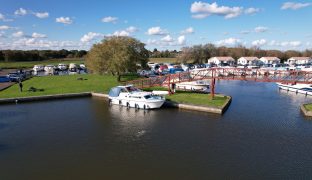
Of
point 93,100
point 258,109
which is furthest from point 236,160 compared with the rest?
point 93,100

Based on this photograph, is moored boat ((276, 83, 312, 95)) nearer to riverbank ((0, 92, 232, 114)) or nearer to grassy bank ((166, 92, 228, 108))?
riverbank ((0, 92, 232, 114))

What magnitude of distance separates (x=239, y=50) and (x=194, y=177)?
152m

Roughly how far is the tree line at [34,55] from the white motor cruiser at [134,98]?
387 ft

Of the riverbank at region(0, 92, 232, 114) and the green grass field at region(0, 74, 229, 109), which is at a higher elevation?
the green grass field at region(0, 74, 229, 109)

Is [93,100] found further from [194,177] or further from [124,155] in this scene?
[194,177]

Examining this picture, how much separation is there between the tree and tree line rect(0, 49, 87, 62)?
100587 mm

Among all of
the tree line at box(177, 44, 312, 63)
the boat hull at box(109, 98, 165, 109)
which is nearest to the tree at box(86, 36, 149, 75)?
the boat hull at box(109, 98, 165, 109)

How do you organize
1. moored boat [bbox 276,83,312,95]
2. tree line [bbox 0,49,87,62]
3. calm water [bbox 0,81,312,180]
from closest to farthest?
1. calm water [bbox 0,81,312,180]
2. moored boat [bbox 276,83,312,95]
3. tree line [bbox 0,49,87,62]

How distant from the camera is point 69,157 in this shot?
20.6m

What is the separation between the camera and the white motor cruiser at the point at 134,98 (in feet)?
117

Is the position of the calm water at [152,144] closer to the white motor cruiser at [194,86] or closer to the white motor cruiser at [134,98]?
the white motor cruiser at [134,98]

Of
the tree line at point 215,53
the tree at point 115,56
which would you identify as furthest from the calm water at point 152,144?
the tree line at point 215,53

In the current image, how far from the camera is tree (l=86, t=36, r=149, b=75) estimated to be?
51.9 m

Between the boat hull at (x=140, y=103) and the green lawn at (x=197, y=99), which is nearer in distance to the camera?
the boat hull at (x=140, y=103)
